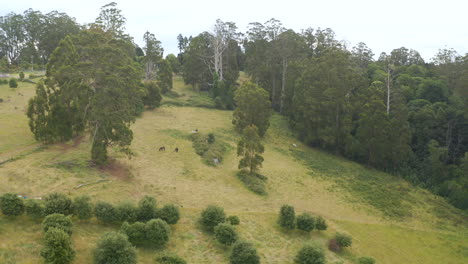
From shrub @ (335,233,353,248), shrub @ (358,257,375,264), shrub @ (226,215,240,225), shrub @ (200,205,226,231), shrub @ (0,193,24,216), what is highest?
shrub @ (0,193,24,216)

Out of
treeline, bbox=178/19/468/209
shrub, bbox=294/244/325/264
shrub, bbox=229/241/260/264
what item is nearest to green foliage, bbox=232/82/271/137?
treeline, bbox=178/19/468/209

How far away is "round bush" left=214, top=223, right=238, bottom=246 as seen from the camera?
16.5 meters

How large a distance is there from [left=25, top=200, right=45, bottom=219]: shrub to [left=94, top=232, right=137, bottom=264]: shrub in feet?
12.7

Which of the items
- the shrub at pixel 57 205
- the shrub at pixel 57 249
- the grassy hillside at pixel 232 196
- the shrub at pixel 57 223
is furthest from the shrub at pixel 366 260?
the shrub at pixel 57 205

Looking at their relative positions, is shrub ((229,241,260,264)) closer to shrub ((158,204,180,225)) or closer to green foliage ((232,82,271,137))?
shrub ((158,204,180,225))

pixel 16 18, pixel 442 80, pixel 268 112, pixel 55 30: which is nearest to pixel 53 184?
pixel 268 112

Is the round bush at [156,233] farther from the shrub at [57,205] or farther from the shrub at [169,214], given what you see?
the shrub at [57,205]

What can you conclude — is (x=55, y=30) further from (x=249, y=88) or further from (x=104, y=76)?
(x=104, y=76)

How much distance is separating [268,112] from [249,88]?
3.66m

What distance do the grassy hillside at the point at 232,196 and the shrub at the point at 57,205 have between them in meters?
0.83

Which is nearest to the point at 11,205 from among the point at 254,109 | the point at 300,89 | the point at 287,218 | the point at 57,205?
the point at 57,205

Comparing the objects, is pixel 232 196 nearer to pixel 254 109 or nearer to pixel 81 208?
pixel 81 208

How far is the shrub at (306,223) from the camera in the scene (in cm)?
1952

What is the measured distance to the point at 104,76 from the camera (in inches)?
941
